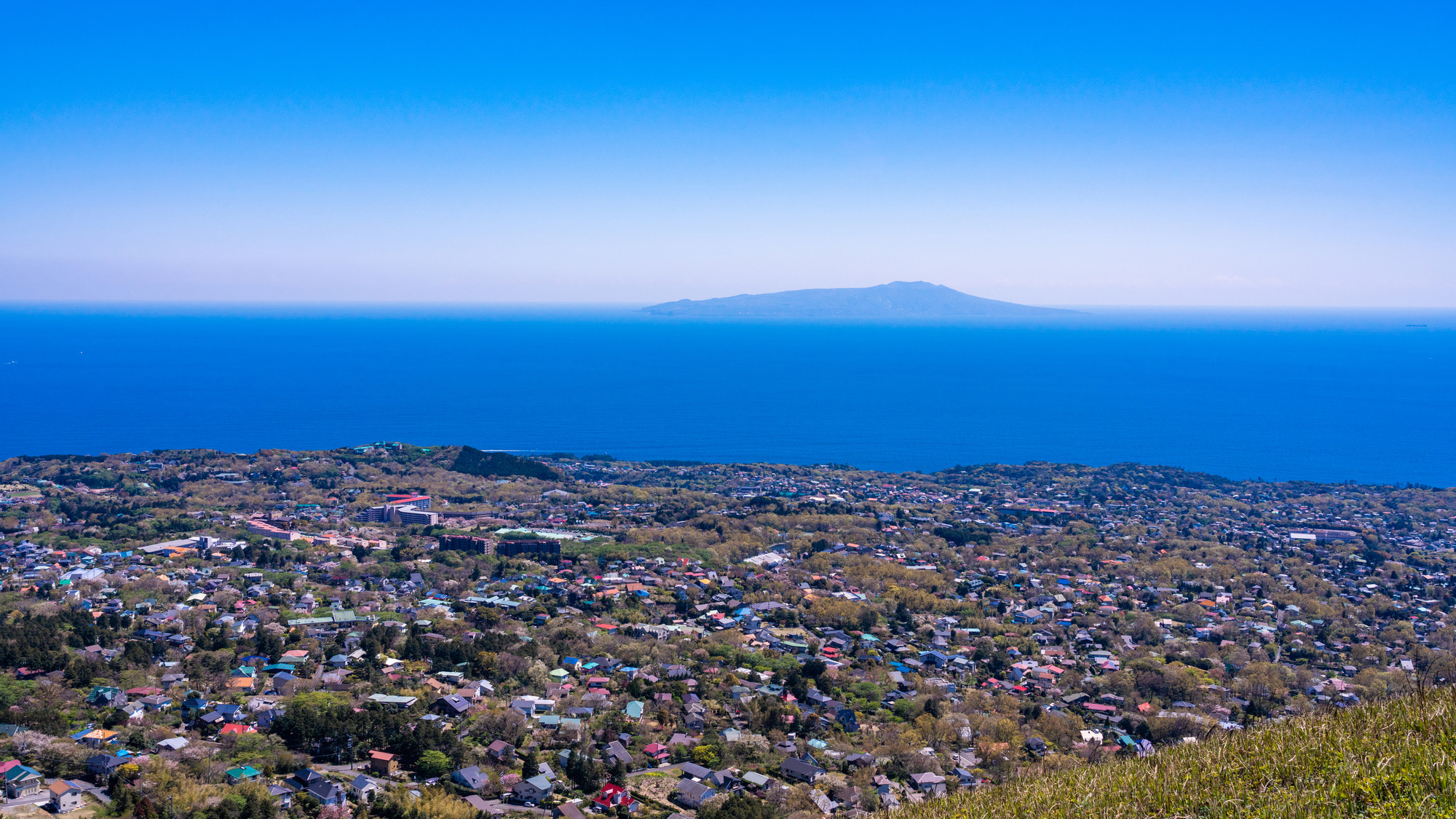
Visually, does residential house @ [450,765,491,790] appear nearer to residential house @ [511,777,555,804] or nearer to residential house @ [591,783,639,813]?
residential house @ [511,777,555,804]

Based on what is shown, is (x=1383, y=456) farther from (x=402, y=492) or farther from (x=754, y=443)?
(x=402, y=492)

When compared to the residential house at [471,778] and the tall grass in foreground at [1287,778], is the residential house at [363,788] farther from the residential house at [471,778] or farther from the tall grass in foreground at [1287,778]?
the tall grass in foreground at [1287,778]

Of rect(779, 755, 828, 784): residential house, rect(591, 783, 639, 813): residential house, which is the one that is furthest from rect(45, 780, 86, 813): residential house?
rect(779, 755, 828, 784): residential house

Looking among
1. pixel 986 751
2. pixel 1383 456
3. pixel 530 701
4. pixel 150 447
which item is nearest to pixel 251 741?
pixel 530 701

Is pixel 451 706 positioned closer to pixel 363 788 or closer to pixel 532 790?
pixel 363 788

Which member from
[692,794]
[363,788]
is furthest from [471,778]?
[692,794]
